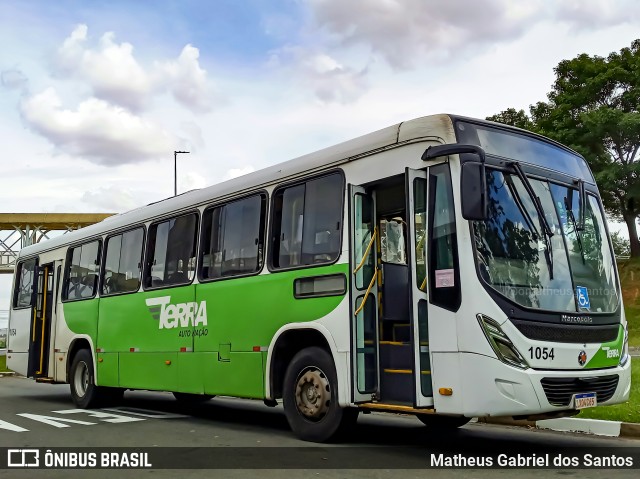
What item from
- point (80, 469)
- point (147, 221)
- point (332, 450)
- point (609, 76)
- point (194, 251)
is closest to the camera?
point (80, 469)

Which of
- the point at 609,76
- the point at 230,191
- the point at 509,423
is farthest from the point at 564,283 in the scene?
the point at 609,76

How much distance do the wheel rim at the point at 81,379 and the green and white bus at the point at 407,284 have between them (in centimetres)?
318

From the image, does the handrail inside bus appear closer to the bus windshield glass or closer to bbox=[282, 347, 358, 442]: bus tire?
bbox=[282, 347, 358, 442]: bus tire

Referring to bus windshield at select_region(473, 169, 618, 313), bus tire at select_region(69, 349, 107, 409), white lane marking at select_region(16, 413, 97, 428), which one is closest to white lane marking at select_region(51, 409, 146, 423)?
bus tire at select_region(69, 349, 107, 409)

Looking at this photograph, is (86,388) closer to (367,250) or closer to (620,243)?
(367,250)

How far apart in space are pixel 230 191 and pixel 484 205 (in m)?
4.54

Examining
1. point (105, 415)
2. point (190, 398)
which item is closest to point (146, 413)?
point (105, 415)

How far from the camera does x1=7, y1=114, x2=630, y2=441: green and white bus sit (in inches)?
271

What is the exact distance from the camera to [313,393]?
8406 millimetres

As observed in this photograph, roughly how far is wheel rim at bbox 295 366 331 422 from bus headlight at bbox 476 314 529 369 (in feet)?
7.05

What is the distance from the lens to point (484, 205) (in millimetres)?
6734

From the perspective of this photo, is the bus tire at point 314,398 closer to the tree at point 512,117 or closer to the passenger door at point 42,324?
the passenger door at point 42,324

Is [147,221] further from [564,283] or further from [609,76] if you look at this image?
[609,76]

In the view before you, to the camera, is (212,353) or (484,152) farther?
(212,353)
